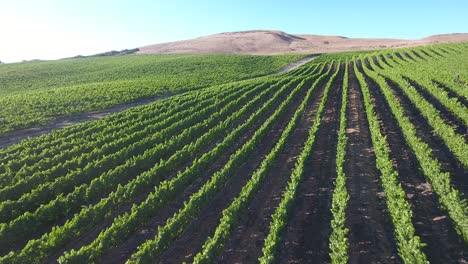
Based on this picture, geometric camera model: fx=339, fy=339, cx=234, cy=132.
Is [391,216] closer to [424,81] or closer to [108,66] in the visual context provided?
[424,81]

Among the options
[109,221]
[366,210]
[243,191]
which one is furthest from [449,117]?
[109,221]

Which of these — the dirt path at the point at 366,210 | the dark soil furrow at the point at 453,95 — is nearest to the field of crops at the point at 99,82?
the dirt path at the point at 366,210

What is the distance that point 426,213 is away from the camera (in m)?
14.4

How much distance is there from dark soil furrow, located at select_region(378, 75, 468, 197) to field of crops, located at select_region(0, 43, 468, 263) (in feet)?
0.37

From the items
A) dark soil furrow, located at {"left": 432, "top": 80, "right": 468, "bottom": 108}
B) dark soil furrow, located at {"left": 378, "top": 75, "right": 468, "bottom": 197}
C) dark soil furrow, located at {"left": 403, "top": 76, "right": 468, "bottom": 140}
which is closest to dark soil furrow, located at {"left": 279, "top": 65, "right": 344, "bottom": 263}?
dark soil furrow, located at {"left": 378, "top": 75, "right": 468, "bottom": 197}

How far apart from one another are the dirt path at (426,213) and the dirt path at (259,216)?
5.86 m

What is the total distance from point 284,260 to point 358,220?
408cm

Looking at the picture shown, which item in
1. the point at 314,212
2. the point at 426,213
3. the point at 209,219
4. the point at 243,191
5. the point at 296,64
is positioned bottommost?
the point at 209,219

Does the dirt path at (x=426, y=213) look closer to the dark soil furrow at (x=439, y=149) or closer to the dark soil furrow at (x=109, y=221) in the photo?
the dark soil furrow at (x=439, y=149)

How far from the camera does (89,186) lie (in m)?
17.2

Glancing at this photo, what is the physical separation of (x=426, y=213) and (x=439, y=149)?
8.03 meters

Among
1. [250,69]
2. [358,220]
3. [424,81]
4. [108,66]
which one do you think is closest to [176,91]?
[250,69]

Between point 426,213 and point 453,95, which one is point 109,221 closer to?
point 426,213

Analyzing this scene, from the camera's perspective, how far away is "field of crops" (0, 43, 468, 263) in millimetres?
12594
